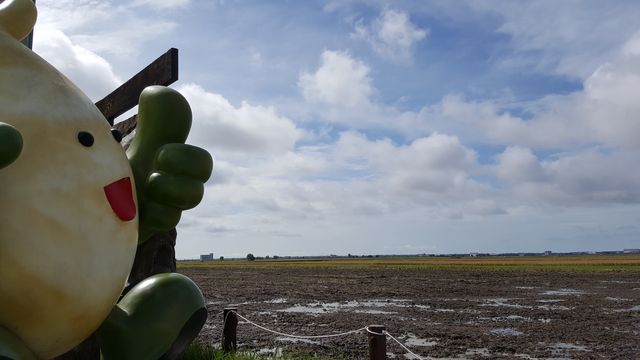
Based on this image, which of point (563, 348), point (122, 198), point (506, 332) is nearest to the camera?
point (122, 198)

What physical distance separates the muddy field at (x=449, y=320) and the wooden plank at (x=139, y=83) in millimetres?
4870

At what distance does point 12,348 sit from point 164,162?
1.22m

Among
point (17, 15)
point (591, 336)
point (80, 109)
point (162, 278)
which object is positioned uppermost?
point (17, 15)

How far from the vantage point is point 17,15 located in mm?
2979

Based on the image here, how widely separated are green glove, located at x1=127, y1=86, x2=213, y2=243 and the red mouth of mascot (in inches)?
9.7

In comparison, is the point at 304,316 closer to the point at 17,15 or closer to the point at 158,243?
the point at 158,243

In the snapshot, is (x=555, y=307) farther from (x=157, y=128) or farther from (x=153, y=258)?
(x=157, y=128)

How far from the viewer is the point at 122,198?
9.25ft

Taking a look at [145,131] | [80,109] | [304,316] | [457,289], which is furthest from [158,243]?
[457,289]

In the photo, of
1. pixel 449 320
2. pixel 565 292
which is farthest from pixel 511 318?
pixel 565 292

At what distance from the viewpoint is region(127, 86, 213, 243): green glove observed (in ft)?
10.2

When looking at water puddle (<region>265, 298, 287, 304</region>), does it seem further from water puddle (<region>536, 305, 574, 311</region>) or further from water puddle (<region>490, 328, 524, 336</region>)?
water puddle (<region>536, 305, 574, 311</region>)

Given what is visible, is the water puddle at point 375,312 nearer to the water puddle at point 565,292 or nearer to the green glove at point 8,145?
the water puddle at point 565,292

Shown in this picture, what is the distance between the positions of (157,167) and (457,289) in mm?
21019
